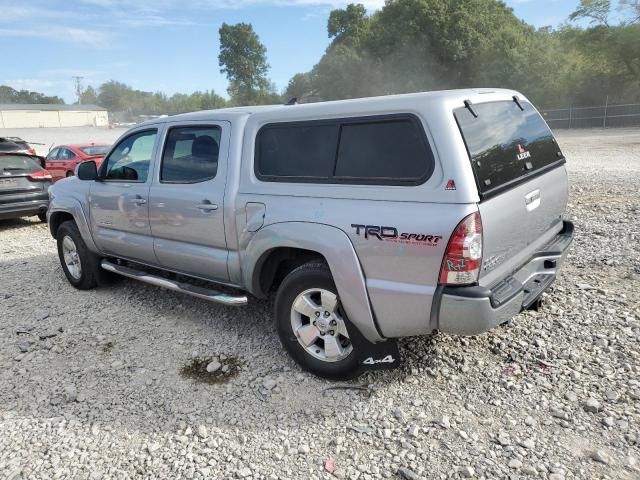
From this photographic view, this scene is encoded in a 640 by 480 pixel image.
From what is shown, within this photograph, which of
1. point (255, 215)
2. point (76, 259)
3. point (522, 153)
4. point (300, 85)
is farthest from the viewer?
point (300, 85)

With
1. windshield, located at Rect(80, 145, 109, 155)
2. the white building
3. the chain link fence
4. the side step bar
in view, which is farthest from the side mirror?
the white building

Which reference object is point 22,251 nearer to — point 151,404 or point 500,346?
point 151,404

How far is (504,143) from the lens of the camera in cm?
326

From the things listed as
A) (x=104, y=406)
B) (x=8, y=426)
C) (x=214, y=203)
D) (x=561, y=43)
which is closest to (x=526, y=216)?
(x=214, y=203)

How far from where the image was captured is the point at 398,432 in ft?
9.64

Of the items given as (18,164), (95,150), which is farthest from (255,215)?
(95,150)

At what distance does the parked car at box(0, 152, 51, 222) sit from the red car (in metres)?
4.36

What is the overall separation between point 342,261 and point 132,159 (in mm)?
2805

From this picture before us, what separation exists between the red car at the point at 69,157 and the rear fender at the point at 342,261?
12320mm

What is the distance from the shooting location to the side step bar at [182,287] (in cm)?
383

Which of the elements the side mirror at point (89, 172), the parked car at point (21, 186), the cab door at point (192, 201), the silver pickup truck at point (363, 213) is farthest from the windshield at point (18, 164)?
the cab door at point (192, 201)

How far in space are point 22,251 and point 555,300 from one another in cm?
762

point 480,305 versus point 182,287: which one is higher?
point 480,305

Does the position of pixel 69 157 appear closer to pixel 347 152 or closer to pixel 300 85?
pixel 347 152
